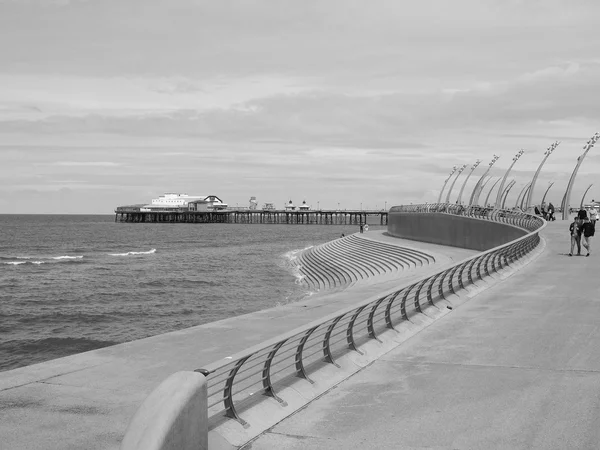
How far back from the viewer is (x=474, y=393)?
9547 millimetres

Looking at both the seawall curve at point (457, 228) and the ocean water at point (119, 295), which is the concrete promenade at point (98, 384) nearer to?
the ocean water at point (119, 295)

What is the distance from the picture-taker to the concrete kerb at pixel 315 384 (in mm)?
7859

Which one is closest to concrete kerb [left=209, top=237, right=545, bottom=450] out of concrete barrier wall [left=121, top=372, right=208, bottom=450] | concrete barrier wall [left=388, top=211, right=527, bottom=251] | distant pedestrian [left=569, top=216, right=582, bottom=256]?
concrete barrier wall [left=121, top=372, right=208, bottom=450]

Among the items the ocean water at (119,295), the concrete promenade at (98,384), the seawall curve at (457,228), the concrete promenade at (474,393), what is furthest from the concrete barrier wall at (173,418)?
the seawall curve at (457,228)

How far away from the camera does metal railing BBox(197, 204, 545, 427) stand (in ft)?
26.7

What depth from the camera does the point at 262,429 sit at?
8.18 meters

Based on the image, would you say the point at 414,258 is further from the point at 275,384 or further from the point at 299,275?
the point at 275,384

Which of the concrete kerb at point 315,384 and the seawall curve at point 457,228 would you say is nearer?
the concrete kerb at point 315,384

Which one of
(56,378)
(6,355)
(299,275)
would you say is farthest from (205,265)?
(56,378)

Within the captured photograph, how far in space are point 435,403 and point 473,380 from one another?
4.10 ft

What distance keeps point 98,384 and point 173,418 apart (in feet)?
16.3

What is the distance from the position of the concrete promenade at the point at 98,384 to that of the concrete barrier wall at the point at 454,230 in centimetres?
2384

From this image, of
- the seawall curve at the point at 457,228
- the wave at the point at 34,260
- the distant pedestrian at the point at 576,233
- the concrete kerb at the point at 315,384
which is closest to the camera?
the concrete kerb at the point at 315,384

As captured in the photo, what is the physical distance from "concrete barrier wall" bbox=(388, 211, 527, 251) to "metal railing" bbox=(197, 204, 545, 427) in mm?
13377
